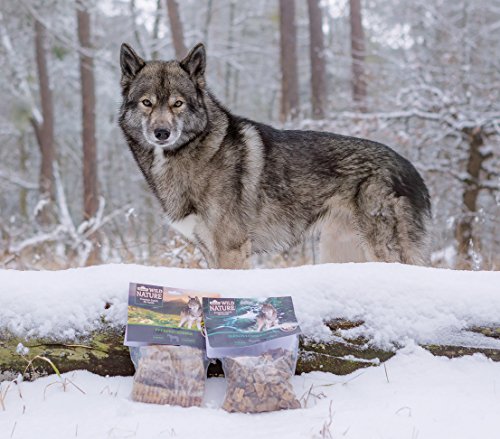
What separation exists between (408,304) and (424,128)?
22.8 feet

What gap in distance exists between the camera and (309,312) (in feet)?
8.42

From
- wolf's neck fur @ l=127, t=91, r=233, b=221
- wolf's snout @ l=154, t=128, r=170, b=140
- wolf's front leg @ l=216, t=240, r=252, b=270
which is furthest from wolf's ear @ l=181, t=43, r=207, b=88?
wolf's front leg @ l=216, t=240, r=252, b=270

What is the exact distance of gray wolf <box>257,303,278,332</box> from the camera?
2443mm

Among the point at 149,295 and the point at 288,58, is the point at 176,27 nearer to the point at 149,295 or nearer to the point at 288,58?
the point at 288,58

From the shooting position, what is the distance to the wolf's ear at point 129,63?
3.91m

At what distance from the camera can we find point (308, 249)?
764 centimetres

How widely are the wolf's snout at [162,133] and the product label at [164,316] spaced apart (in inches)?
53.5

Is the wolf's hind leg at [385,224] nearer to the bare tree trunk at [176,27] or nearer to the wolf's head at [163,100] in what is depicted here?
the wolf's head at [163,100]

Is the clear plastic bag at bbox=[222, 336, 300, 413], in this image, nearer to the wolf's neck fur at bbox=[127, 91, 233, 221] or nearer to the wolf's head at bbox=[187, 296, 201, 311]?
the wolf's head at bbox=[187, 296, 201, 311]

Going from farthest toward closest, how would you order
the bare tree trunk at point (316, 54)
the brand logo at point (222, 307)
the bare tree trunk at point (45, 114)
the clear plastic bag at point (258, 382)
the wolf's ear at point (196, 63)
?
the bare tree trunk at point (45, 114) < the bare tree trunk at point (316, 54) < the wolf's ear at point (196, 63) < the brand logo at point (222, 307) < the clear plastic bag at point (258, 382)

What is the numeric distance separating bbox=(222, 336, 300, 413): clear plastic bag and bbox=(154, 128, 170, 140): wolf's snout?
1751mm

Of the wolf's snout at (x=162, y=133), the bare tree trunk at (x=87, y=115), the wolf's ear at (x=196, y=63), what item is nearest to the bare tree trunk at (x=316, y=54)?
the bare tree trunk at (x=87, y=115)

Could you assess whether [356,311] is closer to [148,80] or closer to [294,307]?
[294,307]

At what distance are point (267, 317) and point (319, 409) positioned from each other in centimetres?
44
